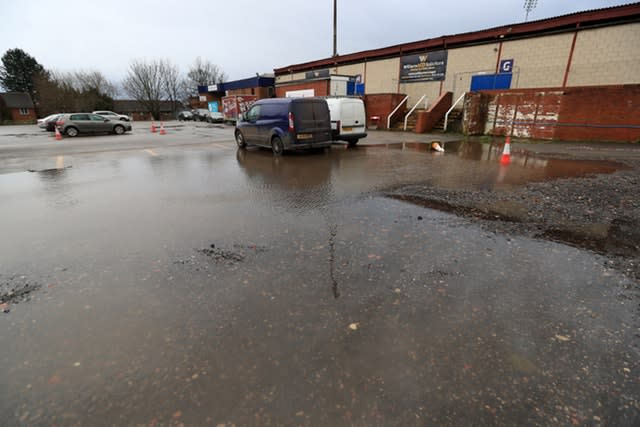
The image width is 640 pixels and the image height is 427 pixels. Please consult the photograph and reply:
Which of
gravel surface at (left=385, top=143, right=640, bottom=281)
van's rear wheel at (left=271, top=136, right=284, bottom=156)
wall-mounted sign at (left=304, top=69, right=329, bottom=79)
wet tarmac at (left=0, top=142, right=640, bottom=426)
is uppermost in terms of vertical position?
wall-mounted sign at (left=304, top=69, right=329, bottom=79)

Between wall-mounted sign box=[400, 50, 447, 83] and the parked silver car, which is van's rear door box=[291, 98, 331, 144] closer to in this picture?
the parked silver car

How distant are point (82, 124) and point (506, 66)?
1082 inches

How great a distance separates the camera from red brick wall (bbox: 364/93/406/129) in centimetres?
2341

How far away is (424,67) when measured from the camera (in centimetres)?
2548

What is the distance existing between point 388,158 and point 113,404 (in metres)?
10.0

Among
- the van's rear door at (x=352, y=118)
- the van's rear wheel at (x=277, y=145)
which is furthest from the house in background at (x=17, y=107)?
the van's rear door at (x=352, y=118)

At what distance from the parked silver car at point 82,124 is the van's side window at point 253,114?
14.4m

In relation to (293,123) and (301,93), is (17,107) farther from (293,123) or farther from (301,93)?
(293,123)

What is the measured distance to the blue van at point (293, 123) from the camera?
10.6m

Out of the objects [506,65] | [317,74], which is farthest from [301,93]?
[506,65]

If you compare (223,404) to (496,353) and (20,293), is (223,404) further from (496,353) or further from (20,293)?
(20,293)

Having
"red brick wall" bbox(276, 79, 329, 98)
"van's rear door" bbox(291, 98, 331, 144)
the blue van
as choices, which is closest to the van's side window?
the blue van

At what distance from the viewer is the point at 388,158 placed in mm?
10836

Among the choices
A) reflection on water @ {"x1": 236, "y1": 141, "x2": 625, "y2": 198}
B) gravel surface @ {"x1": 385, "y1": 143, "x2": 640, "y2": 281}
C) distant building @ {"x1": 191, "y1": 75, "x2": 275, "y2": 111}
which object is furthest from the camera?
distant building @ {"x1": 191, "y1": 75, "x2": 275, "y2": 111}
